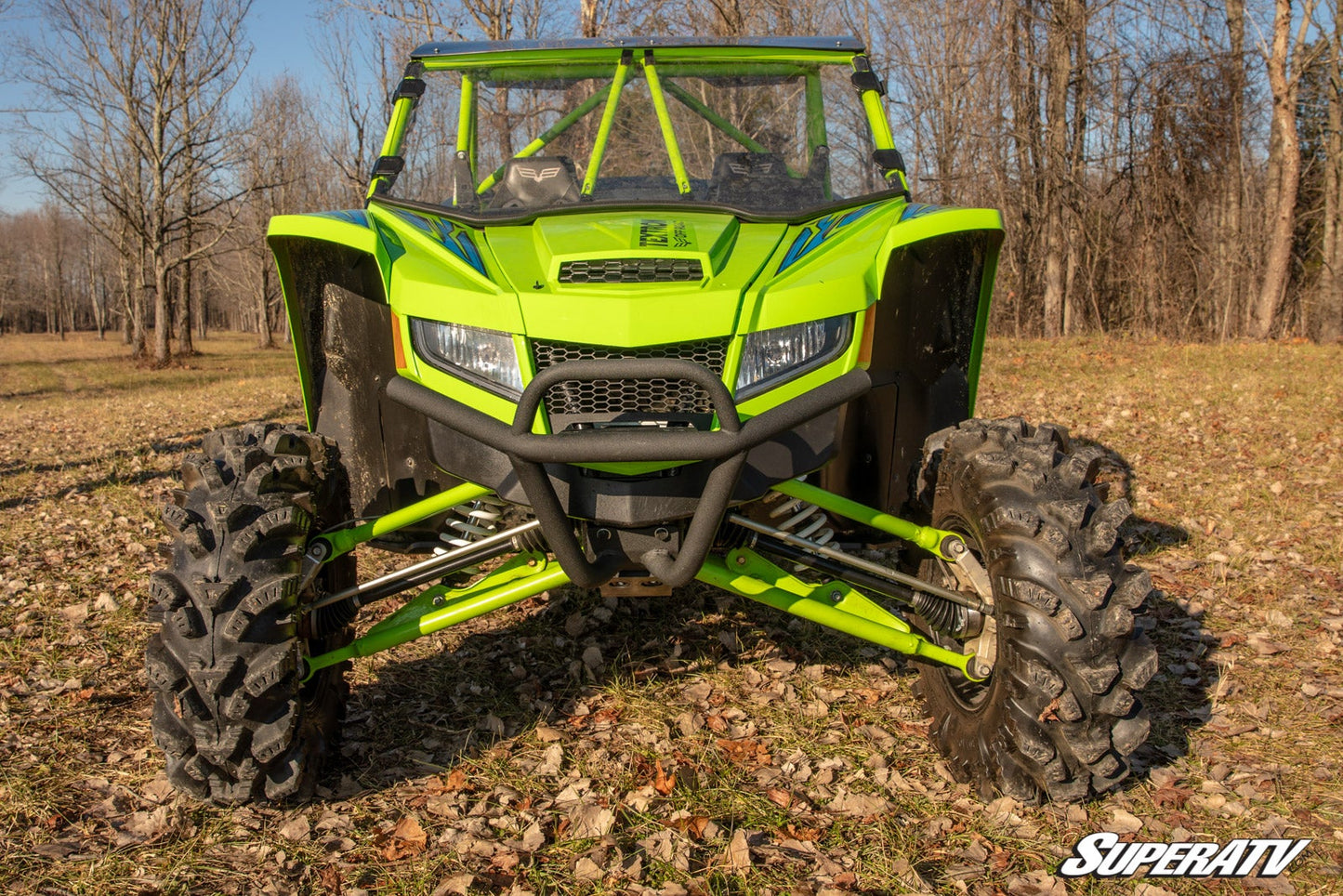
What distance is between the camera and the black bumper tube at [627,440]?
8.05 ft

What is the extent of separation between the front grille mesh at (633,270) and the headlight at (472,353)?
0.26 metres

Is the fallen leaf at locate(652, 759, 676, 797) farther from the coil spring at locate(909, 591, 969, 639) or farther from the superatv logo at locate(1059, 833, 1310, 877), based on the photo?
the superatv logo at locate(1059, 833, 1310, 877)

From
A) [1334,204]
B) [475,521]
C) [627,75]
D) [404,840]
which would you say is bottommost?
[404,840]

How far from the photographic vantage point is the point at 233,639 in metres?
2.70

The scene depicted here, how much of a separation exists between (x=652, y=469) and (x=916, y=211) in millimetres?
1394

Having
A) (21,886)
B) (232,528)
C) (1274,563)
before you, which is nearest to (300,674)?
(232,528)

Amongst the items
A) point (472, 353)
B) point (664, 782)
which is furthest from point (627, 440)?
point (664, 782)

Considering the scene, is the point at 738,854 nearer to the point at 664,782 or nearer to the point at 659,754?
the point at 664,782

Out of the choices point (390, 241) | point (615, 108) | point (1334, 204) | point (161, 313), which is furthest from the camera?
point (161, 313)

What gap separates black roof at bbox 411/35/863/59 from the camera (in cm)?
395

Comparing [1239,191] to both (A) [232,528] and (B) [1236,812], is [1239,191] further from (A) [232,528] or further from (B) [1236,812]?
(A) [232,528]

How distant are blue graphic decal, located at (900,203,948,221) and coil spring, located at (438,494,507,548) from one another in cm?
163

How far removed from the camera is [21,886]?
2623 mm

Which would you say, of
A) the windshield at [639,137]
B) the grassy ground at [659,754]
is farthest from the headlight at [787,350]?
the grassy ground at [659,754]
